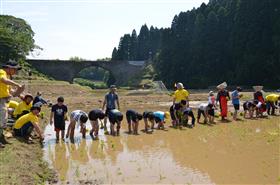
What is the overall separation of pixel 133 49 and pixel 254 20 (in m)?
57.7

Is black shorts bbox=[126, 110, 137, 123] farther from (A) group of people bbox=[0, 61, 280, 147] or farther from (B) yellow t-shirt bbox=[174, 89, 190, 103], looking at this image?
(B) yellow t-shirt bbox=[174, 89, 190, 103]

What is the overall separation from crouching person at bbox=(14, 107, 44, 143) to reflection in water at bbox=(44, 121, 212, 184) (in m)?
0.61

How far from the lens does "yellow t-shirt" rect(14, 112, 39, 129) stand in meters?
11.5

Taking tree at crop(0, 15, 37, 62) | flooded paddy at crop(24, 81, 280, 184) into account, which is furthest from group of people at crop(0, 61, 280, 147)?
tree at crop(0, 15, 37, 62)

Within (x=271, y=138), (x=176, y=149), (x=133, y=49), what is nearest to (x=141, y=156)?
(x=176, y=149)

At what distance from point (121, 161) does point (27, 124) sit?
11.0 feet

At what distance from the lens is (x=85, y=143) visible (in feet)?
39.7

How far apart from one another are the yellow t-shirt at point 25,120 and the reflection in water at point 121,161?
2.67ft

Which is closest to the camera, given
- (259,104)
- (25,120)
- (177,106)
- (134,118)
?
(25,120)

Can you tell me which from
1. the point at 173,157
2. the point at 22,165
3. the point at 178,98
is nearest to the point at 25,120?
the point at 22,165

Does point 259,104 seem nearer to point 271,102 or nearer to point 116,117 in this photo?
point 271,102

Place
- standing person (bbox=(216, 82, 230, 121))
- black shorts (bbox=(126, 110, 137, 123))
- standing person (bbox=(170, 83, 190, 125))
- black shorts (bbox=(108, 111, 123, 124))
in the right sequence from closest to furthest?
black shorts (bbox=(108, 111, 123, 124)) < black shorts (bbox=(126, 110, 137, 123)) < standing person (bbox=(170, 83, 190, 125)) < standing person (bbox=(216, 82, 230, 121))

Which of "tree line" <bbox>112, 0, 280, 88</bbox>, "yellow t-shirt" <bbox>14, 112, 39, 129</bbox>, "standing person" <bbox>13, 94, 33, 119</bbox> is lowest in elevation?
"yellow t-shirt" <bbox>14, 112, 39, 129</bbox>

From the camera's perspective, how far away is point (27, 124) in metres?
11.7
